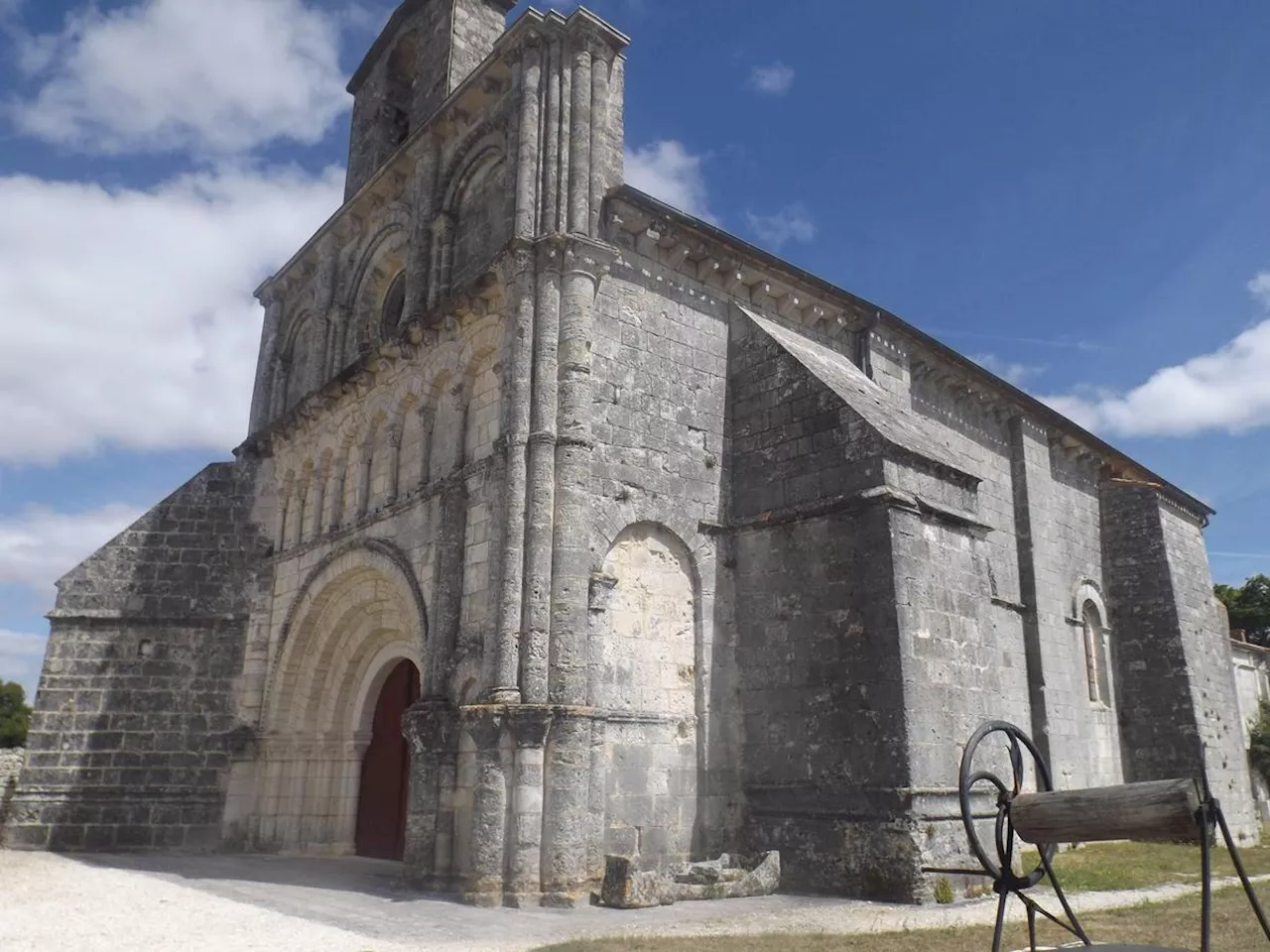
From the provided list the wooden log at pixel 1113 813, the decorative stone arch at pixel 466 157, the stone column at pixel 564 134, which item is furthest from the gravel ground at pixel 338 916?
the decorative stone arch at pixel 466 157

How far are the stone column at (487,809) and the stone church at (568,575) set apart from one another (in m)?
0.03

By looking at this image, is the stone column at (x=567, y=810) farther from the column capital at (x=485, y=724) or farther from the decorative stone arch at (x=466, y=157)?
the decorative stone arch at (x=466, y=157)

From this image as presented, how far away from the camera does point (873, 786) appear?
8.55 m

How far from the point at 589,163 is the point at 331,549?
5713mm

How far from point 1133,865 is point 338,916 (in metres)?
7.95

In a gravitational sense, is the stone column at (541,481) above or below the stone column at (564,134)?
below

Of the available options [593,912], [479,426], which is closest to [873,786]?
[593,912]

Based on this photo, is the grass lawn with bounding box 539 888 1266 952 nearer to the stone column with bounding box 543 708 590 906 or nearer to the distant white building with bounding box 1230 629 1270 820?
the stone column with bounding box 543 708 590 906

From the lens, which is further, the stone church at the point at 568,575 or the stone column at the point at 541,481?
the stone church at the point at 568,575

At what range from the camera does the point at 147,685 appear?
13.7 m

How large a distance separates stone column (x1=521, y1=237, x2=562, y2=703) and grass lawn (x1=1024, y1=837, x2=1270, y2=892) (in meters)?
4.99

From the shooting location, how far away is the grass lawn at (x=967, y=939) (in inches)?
239

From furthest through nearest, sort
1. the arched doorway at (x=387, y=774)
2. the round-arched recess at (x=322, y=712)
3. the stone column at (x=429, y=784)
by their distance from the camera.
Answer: the round-arched recess at (x=322, y=712) → the arched doorway at (x=387, y=774) → the stone column at (x=429, y=784)

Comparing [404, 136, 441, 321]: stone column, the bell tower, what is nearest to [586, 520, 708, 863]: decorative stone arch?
[404, 136, 441, 321]: stone column
